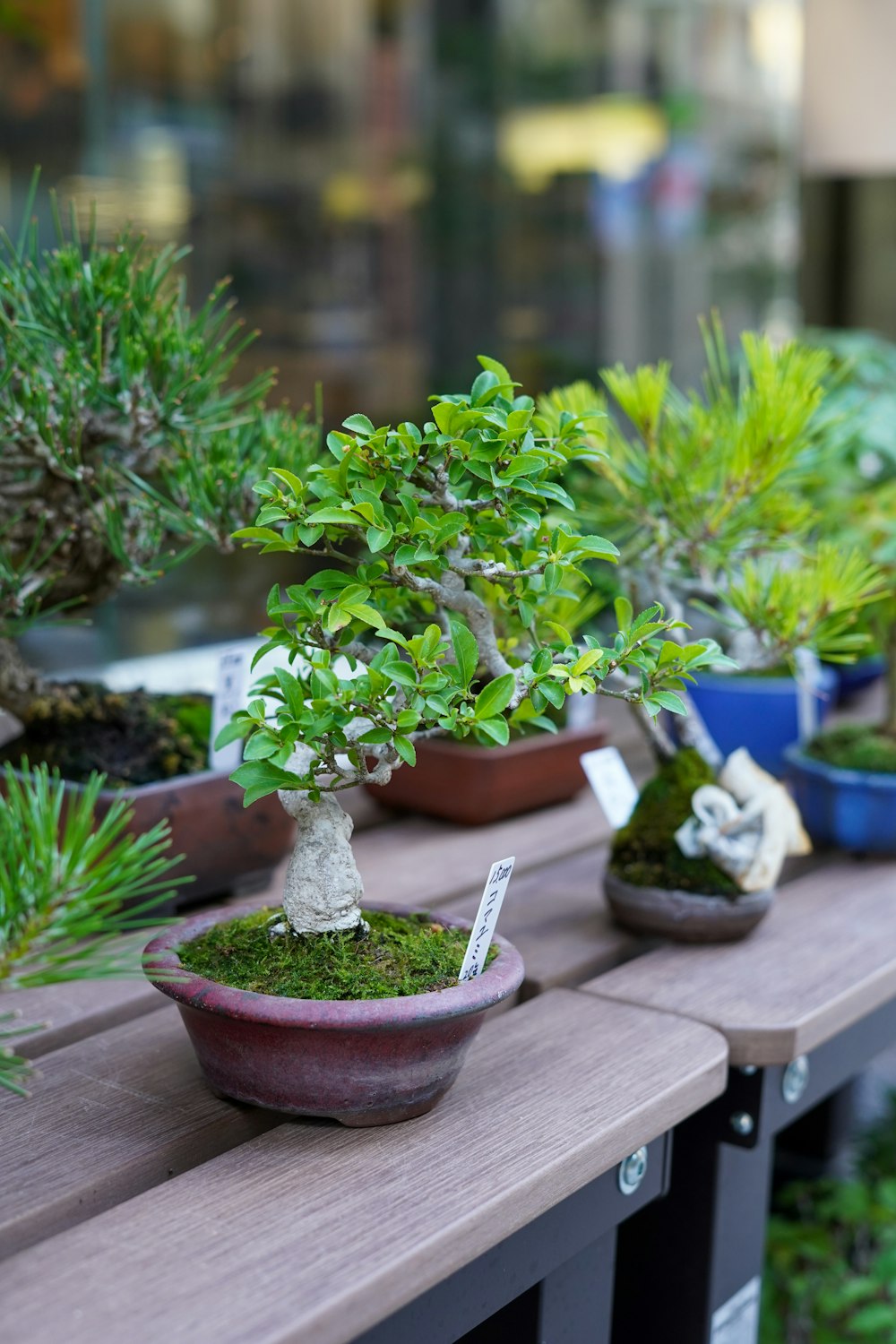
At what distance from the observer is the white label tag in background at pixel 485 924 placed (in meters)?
0.77

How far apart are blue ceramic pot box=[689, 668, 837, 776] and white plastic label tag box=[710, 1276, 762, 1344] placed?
58 centimetres

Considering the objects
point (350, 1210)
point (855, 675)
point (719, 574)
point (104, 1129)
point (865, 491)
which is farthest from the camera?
point (855, 675)

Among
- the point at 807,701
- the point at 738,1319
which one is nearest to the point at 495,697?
the point at 738,1319

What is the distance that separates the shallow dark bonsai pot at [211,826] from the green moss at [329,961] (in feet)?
0.72

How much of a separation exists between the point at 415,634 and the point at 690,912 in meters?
0.41

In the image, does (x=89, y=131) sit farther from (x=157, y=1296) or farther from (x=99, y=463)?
(x=157, y=1296)

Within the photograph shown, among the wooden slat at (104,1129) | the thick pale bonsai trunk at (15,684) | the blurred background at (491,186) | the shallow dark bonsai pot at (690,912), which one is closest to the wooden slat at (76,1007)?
the wooden slat at (104,1129)

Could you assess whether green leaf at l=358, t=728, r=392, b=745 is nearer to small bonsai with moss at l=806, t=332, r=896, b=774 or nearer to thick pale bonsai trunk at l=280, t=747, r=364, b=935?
thick pale bonsai trunk at l=280, t=747, r=364, b=935

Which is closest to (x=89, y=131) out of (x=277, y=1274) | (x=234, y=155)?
(x=234, y=155)

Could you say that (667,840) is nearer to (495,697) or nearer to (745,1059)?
(745,1059)

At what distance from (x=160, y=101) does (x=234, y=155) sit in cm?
28

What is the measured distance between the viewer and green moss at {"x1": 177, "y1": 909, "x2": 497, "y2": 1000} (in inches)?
29.3

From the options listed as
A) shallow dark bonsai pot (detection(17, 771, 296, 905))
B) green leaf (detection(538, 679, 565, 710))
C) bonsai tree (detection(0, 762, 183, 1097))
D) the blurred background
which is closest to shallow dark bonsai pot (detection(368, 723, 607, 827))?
shallow dark bonsai pot (detection(17, 771, 296, 905))

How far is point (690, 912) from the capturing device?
1.05 m
